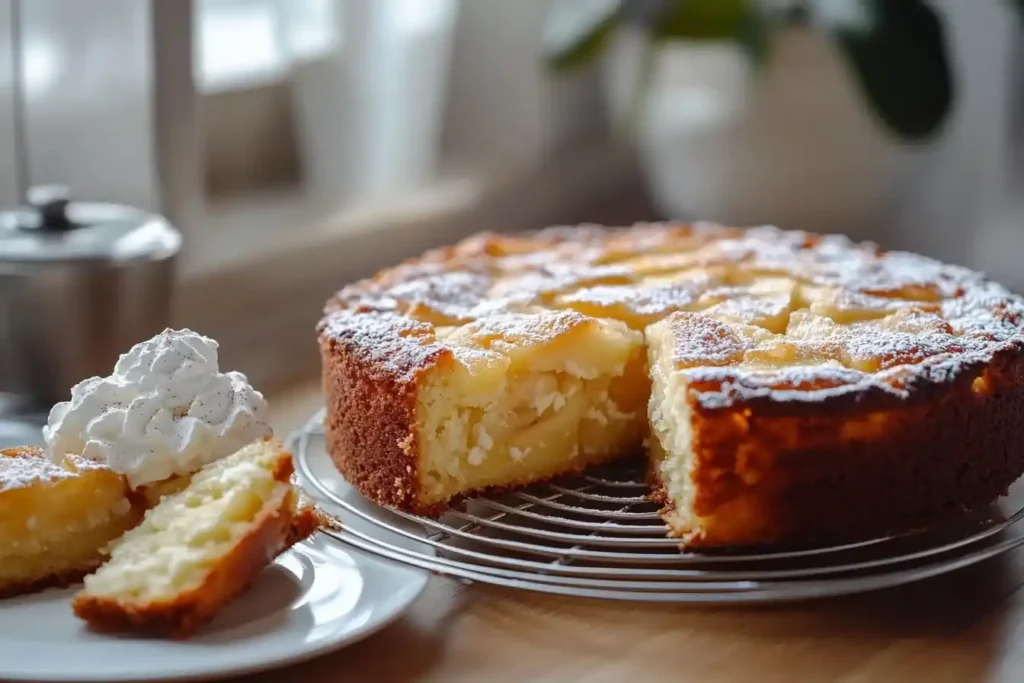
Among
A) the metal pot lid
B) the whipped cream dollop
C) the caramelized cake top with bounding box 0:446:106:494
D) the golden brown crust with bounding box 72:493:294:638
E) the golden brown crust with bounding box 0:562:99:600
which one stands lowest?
the golden brown crust with bounding box 0:562:99:600

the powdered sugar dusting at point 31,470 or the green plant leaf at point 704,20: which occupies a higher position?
the green plant leaf at point 704,20

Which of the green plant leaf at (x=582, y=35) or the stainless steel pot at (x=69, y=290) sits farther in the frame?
the green plant leaf at (x=582, y=35)

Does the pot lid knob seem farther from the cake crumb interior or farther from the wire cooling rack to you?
the cake crumb interior

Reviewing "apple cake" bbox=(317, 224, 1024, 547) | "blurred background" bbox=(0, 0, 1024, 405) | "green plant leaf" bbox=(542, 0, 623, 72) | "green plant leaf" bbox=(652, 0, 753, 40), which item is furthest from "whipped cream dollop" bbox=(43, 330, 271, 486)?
"green plant leaf" bbox=(652, 0, 753, 40)

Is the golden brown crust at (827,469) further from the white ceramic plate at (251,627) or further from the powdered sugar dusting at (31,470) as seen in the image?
the powdered sugar dusting at (31,470)

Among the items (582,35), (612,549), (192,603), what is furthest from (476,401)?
(582,35)

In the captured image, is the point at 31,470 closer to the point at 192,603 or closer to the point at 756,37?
the point at 192,603

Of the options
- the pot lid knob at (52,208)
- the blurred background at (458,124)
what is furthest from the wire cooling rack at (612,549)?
the blurred background at (458,124)
